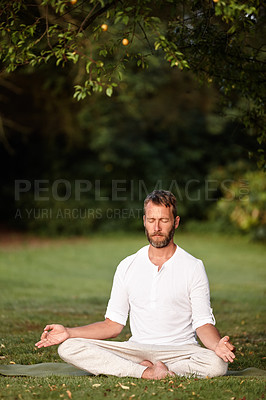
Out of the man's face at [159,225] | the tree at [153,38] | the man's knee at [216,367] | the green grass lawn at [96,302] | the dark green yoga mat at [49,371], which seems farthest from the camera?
the dark green yoga mat at [49,371]

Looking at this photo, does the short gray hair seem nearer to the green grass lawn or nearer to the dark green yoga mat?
the green grass lawn

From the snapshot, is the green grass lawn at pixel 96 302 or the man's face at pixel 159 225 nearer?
the green grass lawn at pixel 96 302

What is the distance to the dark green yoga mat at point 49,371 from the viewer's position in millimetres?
4723

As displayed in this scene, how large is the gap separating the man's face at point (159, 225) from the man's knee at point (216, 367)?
2.96ft

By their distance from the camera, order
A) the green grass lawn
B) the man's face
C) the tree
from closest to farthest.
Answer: the green grass lawn, the man's face, the tree

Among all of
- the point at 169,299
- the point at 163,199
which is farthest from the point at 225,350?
the point at 163,199

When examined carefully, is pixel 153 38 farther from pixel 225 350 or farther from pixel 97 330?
pixel 225 350

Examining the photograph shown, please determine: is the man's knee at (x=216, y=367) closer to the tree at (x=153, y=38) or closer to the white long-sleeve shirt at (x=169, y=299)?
the white long-sleeve shirt at (x=169, y=299)

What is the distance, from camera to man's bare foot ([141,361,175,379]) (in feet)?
14.3

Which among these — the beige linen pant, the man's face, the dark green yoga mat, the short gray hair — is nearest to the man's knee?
the beige linen pant

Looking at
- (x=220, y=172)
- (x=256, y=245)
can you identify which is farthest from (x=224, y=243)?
(x=220, y=172)

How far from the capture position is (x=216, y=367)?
438 centimetres

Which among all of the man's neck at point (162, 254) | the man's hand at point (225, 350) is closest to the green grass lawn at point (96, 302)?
the man's hand at point (225, 350)

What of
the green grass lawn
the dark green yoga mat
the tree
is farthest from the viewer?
the dark green yoga mat
